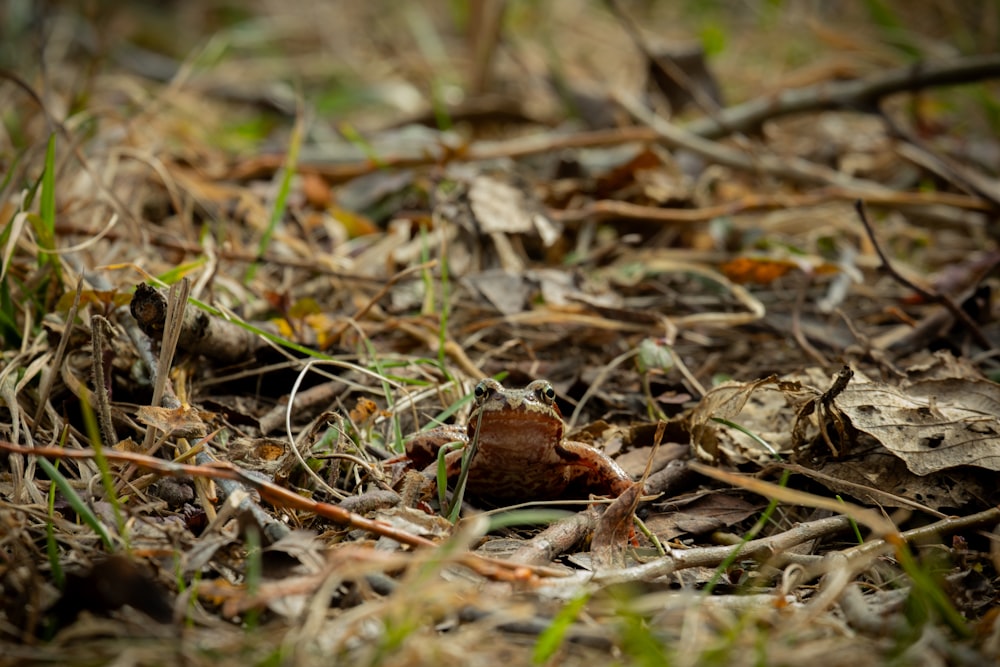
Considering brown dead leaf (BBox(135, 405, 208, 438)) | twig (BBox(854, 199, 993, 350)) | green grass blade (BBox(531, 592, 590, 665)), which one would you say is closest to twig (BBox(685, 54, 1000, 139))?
twig (BBox(854, 199, 993, 350))

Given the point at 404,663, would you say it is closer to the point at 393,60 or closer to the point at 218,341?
the point at 218,341

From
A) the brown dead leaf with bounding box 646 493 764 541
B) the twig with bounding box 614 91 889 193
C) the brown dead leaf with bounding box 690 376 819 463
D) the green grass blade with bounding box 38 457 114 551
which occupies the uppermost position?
the green grass blade with bounding box 38 457 114 551

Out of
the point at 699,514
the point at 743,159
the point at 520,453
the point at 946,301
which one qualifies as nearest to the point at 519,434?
the point at 520,453

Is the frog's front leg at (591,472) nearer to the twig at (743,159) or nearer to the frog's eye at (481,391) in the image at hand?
the frog's eye at (481,391)

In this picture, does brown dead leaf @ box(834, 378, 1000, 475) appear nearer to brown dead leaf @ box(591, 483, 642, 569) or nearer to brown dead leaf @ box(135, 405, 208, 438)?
brown dead leaf @ box(591, 483, 642, 569)

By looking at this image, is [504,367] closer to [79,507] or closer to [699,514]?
[699,514]

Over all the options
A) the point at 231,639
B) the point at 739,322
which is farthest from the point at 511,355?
the point at 231,639

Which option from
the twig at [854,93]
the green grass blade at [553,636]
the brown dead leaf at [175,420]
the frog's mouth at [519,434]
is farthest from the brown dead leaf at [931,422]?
the twig at [854,93]
